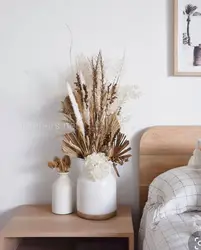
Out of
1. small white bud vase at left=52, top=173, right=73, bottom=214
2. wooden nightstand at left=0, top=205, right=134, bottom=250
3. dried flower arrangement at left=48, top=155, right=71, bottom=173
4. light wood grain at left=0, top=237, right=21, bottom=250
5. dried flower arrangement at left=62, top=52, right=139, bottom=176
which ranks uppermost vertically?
dried flower arrangement at left=62, top=52, right=139, bottom=176

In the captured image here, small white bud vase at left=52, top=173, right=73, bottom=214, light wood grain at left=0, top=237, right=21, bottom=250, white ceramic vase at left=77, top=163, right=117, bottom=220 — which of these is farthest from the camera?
small white bud vase at left=52, top=173, right=73, bottom=214

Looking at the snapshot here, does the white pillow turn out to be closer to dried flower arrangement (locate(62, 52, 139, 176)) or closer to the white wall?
dried flower arrangement (locate(62, 52, 139, 176))

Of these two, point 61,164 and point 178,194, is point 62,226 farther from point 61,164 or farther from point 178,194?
point 178,194

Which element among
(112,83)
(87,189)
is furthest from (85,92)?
(87,189)

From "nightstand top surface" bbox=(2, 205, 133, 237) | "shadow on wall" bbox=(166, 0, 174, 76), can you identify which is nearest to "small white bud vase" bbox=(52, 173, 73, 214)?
"nightstand top surface" bbox=(2, 205, 133, 237)

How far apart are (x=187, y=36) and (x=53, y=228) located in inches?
48.0

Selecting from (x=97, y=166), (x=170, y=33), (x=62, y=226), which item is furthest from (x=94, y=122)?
(x=170, y=33)

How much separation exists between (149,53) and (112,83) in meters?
0.26

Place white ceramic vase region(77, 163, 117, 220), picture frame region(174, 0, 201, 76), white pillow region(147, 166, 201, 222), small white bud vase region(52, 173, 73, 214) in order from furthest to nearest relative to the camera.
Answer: picture frame region(174, 0, 201, 76), small white bud vase region(52, 173, 73, 214), white ceramic vase region(77, 163, 117, 220), white pillow region(147, 166, 201, 222)

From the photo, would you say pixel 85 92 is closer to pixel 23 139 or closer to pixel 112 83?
pixel 112 83

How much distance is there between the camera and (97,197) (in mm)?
1729

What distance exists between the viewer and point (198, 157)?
5.56 feet

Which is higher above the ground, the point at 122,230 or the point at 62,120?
the point at 62,120

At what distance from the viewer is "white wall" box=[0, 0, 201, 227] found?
77.9 inches
